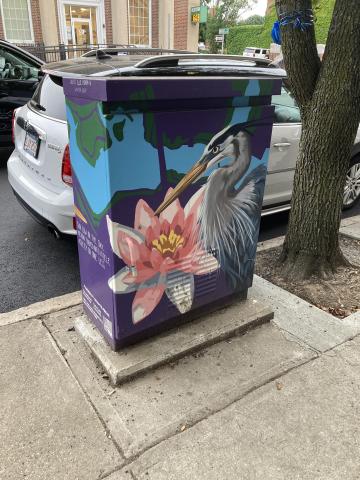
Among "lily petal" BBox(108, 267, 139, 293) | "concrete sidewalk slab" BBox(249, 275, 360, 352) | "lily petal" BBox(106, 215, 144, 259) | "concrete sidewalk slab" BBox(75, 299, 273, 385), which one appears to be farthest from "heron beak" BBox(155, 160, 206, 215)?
"concrete sidewalk slab" BBox(249, 275, 360, 352)

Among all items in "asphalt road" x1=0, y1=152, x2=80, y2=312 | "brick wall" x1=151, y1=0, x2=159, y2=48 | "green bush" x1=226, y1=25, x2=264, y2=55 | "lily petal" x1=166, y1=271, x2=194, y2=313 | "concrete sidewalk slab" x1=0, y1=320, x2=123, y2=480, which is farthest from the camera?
"green bush" x1=226, y1=25, x2=264, y2=55

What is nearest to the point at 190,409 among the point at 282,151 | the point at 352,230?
the point at 282,151

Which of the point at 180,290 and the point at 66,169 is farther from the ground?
the point at 66,169

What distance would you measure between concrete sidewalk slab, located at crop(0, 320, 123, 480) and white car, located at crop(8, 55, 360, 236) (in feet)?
3.99

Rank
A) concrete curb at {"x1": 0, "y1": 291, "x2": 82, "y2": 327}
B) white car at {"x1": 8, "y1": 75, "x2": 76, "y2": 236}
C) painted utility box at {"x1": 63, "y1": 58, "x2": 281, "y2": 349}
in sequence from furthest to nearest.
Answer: white car at {"x1": 8, "y1": 75, "x2": 76, "y2": 236}, concrete curb at {"x1": 0, "y1": 291, "x2": 82, "y2": 327}, painted utility box at {"x1": 63, "y1": 58, "x2": 281, "y2": 349}

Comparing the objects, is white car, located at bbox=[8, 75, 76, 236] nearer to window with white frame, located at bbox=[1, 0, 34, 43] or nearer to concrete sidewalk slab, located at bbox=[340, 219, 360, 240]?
concrete sidewalk slab, located at bbox=[340, 219, 360, 240]

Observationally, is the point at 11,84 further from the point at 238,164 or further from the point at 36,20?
the point at 36,20

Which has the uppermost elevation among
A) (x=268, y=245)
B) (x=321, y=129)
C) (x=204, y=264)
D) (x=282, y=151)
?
(x=321, y=129)

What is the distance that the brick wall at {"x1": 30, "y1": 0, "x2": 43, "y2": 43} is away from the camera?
15.4 meters

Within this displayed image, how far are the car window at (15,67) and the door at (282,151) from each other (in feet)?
14.5

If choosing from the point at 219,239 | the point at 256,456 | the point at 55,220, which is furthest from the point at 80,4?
the point at 256,456

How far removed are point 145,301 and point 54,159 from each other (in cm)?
159

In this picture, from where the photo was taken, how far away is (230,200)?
8.48 feet

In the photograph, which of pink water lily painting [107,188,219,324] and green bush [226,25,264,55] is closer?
pink water lily painting [107,188,219,324]
